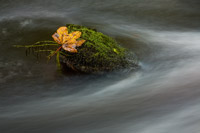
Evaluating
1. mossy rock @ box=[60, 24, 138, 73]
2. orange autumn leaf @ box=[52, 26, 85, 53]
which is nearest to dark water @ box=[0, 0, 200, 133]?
mossy rock @ box=[60, 24, 138, 73]

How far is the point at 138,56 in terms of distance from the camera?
13.6 feet

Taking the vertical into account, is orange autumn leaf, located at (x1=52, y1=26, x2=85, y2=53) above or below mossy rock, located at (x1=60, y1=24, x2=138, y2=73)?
above

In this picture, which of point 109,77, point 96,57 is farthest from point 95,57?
point 109,77

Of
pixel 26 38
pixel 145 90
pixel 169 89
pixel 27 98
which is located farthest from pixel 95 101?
pixel 26 38

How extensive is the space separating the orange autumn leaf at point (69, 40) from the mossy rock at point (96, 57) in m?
0.09

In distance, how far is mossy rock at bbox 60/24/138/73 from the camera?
11.7ft

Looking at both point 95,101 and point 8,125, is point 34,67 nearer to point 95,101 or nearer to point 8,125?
point 95,101

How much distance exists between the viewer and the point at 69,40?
139 inches

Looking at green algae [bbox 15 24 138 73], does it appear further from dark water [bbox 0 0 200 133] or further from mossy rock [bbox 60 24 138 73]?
dark water [bbox 0 0 200 133]

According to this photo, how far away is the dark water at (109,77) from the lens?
2098 millimetres

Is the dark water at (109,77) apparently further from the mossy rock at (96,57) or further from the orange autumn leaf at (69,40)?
the orange autumn leaf at (69,40)

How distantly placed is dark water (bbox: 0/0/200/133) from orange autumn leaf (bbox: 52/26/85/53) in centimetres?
40

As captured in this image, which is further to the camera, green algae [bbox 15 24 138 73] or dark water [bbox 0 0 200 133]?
green algae [bbox 15 24 138 73]

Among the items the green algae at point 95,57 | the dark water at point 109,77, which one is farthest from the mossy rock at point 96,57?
the dark water at point 109,77
